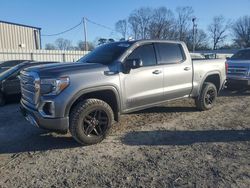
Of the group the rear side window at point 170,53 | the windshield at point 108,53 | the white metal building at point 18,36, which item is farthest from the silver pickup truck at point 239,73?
the white metal building at point 18,36

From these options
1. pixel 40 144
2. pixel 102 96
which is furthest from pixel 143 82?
pixel 40 144

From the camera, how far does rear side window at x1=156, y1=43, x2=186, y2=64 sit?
22.4ft

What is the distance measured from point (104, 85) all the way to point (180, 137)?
1822mm

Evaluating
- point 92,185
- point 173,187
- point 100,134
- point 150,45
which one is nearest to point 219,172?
point 173,187

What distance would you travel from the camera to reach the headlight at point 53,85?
5059 millimetres

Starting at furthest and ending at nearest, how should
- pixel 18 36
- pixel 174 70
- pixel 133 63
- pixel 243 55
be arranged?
pixel 18 36 → pixel 243 55 → pixel 174 70 → pixel 133 63

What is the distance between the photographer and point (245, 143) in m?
5.52

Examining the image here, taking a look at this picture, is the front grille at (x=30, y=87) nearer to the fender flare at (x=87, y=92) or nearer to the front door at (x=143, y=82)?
the fender flare at (x=87, y=92)

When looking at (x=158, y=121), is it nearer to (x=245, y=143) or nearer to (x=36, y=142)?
(x=245, y=143)

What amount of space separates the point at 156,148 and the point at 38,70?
2482 mm

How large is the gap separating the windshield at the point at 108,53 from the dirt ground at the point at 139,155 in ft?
5.02

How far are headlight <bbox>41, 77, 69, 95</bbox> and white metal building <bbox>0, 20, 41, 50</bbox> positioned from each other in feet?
83.2

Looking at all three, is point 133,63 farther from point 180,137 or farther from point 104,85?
point 180,137

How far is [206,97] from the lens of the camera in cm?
830
